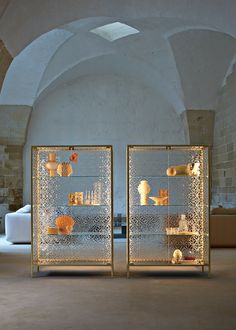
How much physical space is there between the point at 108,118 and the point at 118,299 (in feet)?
30.8

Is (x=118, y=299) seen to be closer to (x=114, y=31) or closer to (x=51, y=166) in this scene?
(x=51, y=166)

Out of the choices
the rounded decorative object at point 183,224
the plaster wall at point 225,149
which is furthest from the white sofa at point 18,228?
the plaster wall at point 225,149

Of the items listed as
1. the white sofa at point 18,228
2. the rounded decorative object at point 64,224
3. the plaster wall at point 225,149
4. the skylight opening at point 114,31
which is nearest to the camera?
the rounded decorative object at point 64,224

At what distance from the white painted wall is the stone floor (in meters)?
→ 6.96

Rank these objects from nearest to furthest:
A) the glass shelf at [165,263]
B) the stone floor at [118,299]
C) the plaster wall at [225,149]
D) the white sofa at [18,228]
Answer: the stone floor at [118,299], the glass shelf at [165,263], the white sofa at [18,228], the plaster wall at [225,149]

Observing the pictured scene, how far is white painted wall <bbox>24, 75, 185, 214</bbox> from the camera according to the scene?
14.3 m

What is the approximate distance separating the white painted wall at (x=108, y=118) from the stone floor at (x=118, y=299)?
696 centimetres

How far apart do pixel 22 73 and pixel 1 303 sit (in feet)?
25.6

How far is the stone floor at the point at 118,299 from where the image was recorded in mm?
4516

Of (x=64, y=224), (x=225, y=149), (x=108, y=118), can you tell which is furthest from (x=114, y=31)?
(x=64, y=224)

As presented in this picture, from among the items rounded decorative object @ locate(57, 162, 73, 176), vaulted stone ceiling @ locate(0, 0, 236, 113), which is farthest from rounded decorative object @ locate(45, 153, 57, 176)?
vaulted stone ceiling @ locate(0, 0, 236, 113)

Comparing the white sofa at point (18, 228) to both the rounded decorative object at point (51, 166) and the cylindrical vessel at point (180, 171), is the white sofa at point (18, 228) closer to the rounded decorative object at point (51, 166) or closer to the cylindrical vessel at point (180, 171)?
the rounded decorative object at point (51, 166)

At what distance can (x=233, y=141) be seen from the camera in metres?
11.5

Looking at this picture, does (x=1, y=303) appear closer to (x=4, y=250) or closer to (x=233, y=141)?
(x=4, y=250)
